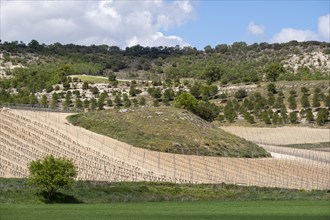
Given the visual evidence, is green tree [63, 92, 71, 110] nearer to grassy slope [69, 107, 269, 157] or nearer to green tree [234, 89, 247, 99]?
grassy slope [69, 107, 269, 157]

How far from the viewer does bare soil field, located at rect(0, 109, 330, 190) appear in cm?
7581

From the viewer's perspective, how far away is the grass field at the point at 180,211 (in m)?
44.6

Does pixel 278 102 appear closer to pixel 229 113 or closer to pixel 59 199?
pixel 229 113

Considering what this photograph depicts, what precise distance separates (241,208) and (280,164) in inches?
1682

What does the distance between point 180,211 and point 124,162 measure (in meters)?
34.1

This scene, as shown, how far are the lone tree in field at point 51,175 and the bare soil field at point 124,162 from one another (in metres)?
11.3

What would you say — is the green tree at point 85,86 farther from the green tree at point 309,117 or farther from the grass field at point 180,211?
the grass field at point 180,211

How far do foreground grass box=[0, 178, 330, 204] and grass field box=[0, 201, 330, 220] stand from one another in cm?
437

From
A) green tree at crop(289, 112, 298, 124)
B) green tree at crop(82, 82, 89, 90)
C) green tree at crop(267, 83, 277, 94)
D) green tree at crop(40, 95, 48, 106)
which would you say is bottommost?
green tree at crop(289, 112, 298, 124)

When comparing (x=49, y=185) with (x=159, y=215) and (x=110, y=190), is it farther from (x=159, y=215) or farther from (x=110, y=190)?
(x=159, y=215)

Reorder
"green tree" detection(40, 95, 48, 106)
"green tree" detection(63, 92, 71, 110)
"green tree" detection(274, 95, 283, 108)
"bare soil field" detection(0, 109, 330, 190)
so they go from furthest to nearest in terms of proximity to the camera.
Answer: "green tree" detection(274, 95, 283, 108) < "green tree" detection(63, 92, 71, 110) < "green tree" detection(40, 95, 48, 106) < "bare soil field" detection(0, 109, 330, 190)

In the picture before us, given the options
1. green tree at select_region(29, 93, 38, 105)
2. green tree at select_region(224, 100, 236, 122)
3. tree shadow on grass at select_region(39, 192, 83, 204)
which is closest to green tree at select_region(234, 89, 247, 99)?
green tree at select_region(224, 100, 236, 122)

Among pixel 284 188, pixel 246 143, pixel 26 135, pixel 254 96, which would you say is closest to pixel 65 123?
pixel 26 135

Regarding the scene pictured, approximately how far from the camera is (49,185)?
57031mm
